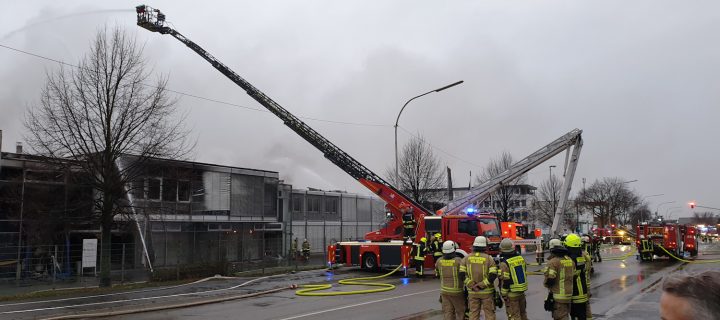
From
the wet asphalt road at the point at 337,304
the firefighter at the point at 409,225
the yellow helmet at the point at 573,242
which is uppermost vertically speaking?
the firefighter at the point at 409,225

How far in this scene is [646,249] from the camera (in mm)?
26438

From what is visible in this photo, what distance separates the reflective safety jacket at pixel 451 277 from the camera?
793cm

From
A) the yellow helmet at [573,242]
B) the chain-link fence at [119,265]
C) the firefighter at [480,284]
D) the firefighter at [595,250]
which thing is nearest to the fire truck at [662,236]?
the firefighter at [595,250]

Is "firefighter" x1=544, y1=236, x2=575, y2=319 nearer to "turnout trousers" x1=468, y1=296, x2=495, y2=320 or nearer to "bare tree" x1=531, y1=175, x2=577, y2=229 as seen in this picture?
"turnout trousers" x1=468, y1=296, x2=495, y2=320

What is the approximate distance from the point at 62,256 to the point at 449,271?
716 inches

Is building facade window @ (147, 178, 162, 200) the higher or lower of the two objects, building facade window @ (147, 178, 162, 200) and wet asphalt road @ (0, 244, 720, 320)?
the higher

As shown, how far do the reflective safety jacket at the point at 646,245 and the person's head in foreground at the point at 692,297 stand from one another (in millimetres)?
28072

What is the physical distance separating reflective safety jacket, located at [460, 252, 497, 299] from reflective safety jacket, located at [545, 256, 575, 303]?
2.51 ft

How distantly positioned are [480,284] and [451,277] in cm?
51

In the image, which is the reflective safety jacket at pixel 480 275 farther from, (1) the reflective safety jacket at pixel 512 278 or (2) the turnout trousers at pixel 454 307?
(2) the turnout trousers at pixel 454 307

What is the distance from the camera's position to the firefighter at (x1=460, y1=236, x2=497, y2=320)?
7.58m

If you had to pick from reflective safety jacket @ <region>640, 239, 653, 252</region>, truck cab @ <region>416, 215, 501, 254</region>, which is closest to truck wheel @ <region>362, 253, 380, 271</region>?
truck cab @ <region>416, 215, 501, 254</region>

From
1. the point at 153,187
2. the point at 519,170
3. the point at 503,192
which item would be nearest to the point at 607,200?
the point at 503,192

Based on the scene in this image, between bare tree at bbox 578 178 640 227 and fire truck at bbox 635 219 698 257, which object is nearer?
fire truck at bbox 635 219 698 257
